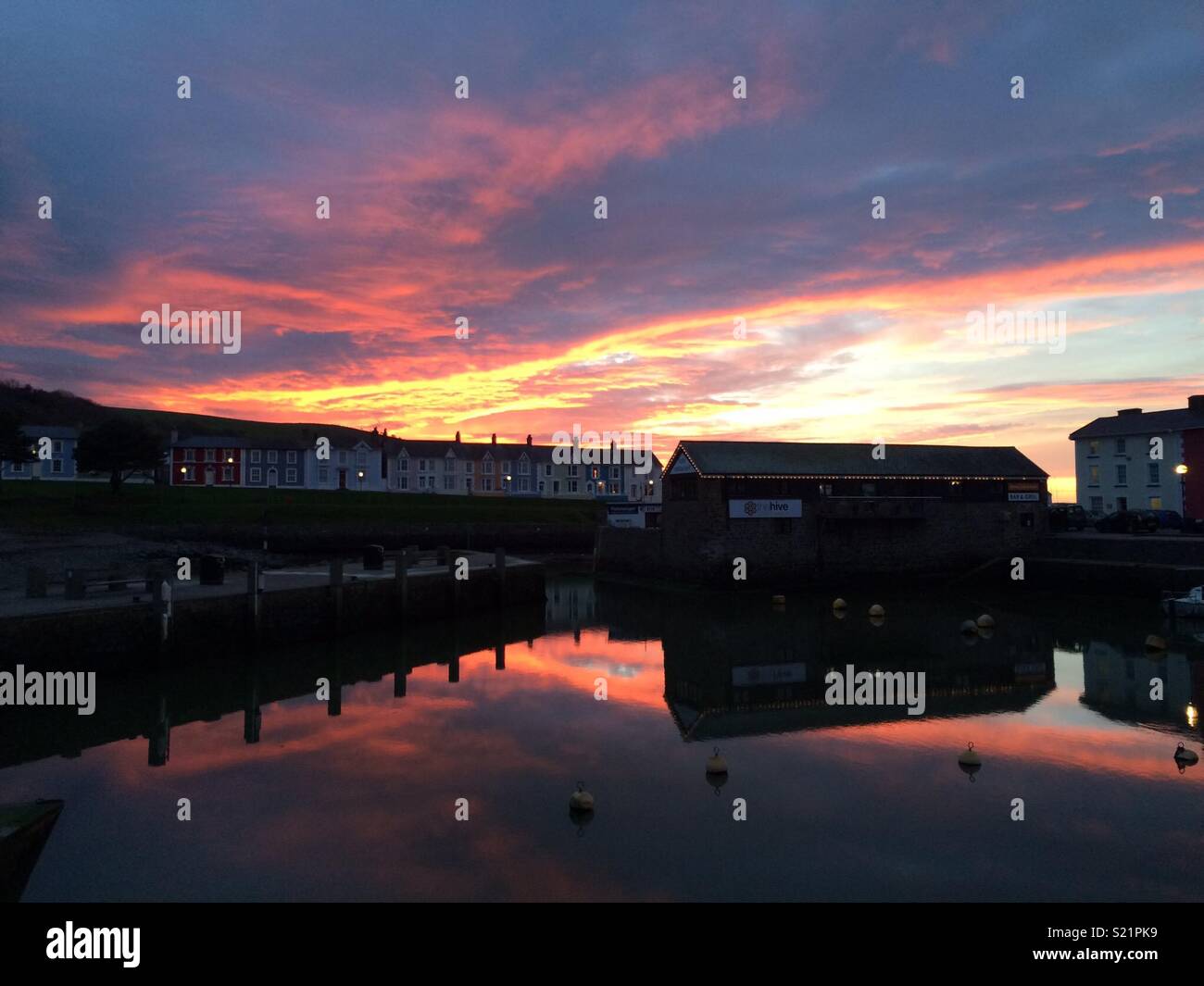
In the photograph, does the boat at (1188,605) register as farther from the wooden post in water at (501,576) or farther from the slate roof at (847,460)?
the wooden post in water at (501,576)

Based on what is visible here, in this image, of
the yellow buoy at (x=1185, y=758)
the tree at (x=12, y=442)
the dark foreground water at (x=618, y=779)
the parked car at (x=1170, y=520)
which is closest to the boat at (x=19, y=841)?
the dark foreground water at (x=618, y=779)

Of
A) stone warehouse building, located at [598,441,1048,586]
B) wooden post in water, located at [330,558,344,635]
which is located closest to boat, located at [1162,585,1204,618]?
stone warehouse building, located at [598,441,1048,586]

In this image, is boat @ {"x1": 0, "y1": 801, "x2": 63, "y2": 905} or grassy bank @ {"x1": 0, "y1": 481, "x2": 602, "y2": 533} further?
grassy bank @ {"x1": 0, "y1": 481, "x2": 602, "y2": 533}

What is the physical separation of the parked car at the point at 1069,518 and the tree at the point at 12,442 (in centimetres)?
8083

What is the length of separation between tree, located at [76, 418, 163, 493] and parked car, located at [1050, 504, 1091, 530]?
2928 inches

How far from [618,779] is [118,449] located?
2705 inches

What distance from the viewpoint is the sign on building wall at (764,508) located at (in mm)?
49062

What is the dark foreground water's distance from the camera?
491 inches

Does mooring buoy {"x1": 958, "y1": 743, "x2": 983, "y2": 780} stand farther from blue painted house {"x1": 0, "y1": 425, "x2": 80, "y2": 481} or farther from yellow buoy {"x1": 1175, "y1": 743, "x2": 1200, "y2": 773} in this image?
blue painted house {"x1": 0, "y1": 425, "x2": 80, "y2": 481}
